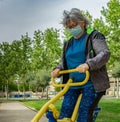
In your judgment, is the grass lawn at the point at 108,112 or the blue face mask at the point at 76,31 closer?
the blue face mask at the point at 76,31

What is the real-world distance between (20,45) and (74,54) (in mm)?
56144

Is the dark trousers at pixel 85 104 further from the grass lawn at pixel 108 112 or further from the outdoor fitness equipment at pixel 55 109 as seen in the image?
the grass lawn at pixel 108 112

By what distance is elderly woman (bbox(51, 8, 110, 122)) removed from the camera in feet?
10.9

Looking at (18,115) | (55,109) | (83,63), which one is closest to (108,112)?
(18,115)

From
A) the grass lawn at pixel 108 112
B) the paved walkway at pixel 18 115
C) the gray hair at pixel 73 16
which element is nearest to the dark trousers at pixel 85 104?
the gray hair at pixel 73 16

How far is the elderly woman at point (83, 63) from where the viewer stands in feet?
10.9

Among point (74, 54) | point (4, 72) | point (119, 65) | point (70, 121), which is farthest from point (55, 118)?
point (4, 72)

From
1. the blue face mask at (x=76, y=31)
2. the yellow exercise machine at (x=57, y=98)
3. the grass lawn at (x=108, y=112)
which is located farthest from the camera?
the grass lawn at (x=108, y=112)

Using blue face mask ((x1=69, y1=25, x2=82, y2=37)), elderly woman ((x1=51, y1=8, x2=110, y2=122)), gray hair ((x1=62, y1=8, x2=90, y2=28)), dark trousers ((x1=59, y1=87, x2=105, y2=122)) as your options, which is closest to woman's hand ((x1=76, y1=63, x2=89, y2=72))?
elderly woman ((x1=51, y1=8, x2=110, y2=122))

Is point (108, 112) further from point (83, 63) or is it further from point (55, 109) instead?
point (55, 109)

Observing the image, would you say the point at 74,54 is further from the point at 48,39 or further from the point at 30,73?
the point at 30,73

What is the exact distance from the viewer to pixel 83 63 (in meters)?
→ 3.48

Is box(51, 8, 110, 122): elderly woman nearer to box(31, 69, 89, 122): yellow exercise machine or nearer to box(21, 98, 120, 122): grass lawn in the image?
box(31, 69, 89, 122): yellow exercise machine

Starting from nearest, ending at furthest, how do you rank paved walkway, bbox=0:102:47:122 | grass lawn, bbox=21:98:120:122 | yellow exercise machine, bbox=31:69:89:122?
yellow exercise machine, bbox=31:69:89:122 < grass lawn, bbox=21:98:120:122 < paved walkway, bbox=0:102:47:122
